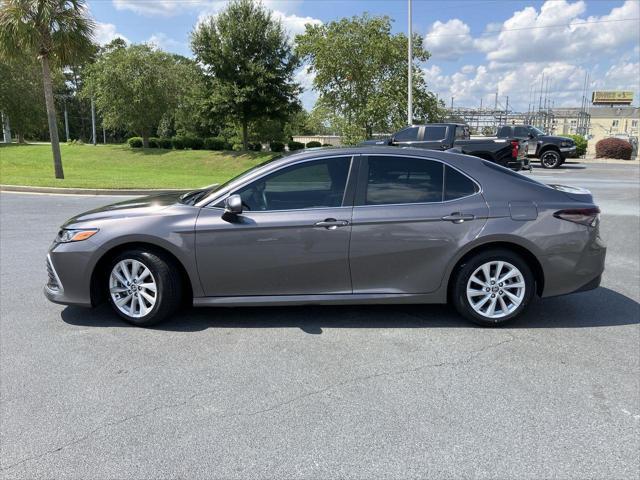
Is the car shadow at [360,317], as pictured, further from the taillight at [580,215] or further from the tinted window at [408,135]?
the tinted window at [408,135]

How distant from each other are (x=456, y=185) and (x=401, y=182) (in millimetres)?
490

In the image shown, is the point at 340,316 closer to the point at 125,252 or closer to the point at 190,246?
the point at 190,246

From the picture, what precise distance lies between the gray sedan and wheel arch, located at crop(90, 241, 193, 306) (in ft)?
0.04

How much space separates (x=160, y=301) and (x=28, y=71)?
170 feet

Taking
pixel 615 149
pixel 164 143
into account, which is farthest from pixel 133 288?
pixel 164 143

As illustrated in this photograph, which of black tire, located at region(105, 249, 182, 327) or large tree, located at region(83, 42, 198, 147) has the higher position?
large tree, located at region(83, 42, 198, 147)

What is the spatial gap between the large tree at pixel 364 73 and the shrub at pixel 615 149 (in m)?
11.3

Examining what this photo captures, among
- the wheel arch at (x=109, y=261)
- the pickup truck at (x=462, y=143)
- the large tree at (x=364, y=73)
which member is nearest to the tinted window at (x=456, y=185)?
the wheel arch at (x=109, y=261)

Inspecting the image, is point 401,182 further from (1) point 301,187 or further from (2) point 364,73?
(2) point 364,73

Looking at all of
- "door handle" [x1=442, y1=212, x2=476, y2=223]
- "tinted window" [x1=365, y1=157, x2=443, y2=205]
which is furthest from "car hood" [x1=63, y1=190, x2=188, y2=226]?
"door handle" [x1=442, y1=212, x2=476, y2=223]

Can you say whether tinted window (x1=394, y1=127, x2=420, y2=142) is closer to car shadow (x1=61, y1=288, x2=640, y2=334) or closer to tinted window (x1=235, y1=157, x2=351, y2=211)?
car shadow (x1=61, y1=288, x2=640, y2=334)

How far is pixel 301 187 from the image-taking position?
4531 millimetres

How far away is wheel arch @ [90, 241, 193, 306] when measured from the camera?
440 cm

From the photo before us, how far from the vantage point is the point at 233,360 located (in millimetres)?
3850
